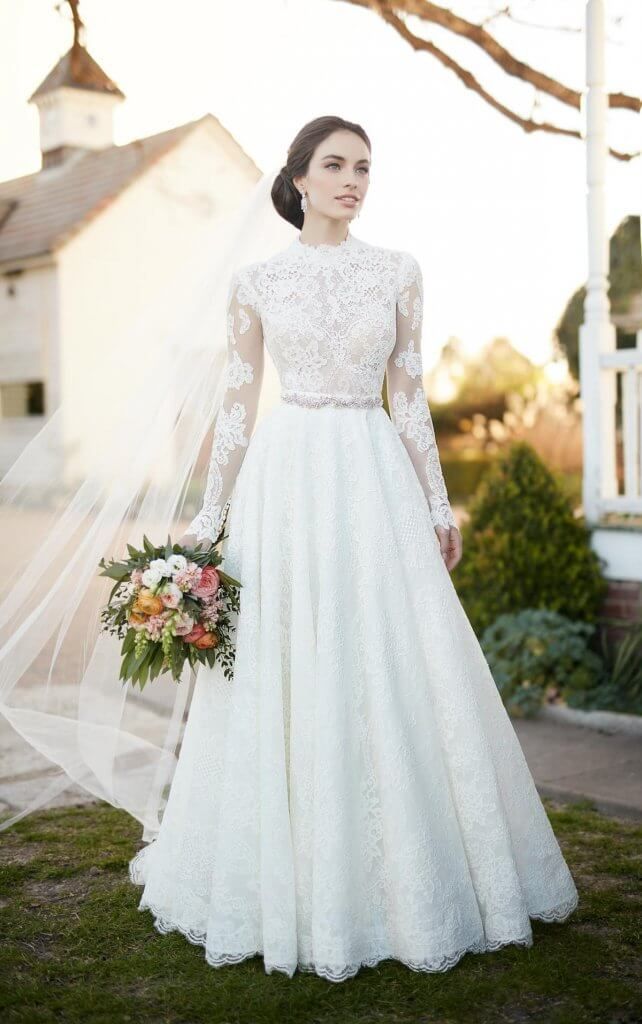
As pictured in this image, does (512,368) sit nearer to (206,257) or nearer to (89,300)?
(89,300)

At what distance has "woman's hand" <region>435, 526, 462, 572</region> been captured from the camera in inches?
116

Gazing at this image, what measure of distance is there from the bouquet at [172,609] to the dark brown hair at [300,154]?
113 cm

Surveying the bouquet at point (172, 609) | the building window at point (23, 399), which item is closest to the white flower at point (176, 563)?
the bouquet at point (172, 609)

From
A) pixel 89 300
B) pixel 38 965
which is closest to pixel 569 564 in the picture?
pixel 89 300

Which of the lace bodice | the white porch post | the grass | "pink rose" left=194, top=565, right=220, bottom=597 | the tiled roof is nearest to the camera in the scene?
the grass

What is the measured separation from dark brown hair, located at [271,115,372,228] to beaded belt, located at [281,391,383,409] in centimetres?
64

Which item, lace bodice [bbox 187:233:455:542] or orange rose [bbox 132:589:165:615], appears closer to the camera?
orange rose [bbox 132:589:165:615]

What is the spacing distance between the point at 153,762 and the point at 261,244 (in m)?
1.84

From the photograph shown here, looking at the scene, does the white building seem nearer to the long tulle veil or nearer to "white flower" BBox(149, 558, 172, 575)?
the long tulle veil

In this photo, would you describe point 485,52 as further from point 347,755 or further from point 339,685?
point 347,755

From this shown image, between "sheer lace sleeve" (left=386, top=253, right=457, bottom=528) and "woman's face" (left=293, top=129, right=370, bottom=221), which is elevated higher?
"woman's face" (left=293, top=129, right=370, bottom=221)

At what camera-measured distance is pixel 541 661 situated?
5473mm

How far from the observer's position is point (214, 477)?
294 cm

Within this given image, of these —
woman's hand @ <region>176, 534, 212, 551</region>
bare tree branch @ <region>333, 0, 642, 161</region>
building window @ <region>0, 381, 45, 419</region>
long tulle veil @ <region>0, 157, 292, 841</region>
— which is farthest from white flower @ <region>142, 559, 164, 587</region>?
bare tree branch @ <region>333, 0, 642, 161</region>
